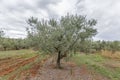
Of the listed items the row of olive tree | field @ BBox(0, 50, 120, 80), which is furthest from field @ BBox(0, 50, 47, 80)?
the row of olive tree

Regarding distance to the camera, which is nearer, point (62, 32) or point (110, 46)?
point (62, 32)

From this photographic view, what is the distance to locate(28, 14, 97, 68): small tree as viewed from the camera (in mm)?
15211

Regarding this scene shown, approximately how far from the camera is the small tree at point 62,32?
49.9ft

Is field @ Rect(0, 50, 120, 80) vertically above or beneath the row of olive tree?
beneath

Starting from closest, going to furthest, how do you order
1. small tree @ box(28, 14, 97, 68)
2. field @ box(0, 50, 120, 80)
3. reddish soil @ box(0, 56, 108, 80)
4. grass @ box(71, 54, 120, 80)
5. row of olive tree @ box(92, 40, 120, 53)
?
reddish soil @ box(0, 56, 108, 80), field @ box(0, 50, 120, 80), grass @ box(71, 54, 120, 80), small tree @ box(28, 14, 97, 68), row of olive tree @ box(92, 40, 120, 53)

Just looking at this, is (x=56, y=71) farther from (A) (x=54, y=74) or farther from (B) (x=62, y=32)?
(B) (x=62, y=32)

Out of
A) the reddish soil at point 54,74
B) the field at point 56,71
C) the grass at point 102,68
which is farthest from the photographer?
the grass at point 102,68

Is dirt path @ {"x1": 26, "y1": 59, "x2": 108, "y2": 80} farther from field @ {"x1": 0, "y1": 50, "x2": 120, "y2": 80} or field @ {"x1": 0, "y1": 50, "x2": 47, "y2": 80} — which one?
field @ {"x1": 0, "y1": 50, "x2": 47, "y2": 80}

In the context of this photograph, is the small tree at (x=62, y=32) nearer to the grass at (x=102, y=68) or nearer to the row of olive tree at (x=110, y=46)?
the grass at (x=102, y=68)

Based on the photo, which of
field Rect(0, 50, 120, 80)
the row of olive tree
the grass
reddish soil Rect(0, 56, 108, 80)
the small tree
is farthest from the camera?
the row of olive tree

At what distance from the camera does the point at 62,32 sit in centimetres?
1527

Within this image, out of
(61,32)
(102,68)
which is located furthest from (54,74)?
(102,68)

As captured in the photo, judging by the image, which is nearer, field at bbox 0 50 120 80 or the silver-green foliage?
field at bbox 0 50 120 80

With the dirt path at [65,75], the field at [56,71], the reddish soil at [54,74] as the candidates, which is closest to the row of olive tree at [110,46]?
the field at [56,71]
